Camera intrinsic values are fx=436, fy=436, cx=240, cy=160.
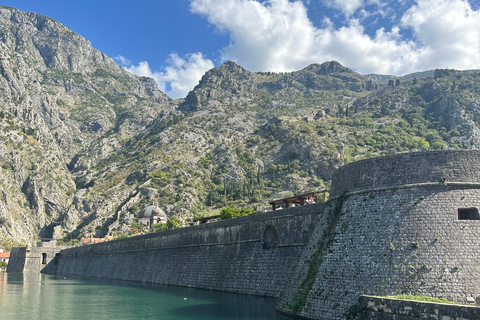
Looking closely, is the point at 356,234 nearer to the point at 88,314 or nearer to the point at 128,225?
the point at 88,314

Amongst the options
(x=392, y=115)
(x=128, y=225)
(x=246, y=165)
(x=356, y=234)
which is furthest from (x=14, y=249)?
(x=392, y=115)

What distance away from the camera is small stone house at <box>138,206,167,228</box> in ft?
357

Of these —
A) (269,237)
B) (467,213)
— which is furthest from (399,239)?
(269,237)

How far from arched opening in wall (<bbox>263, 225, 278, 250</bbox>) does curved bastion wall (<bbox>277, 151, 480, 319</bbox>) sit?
1000 cm

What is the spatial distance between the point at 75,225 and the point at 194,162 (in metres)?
43.4

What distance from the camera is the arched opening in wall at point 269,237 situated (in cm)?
3325

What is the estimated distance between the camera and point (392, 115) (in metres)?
163

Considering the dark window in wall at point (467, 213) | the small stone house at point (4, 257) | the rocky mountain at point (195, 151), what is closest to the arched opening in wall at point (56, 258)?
the rocky mountain at point (195, 151)

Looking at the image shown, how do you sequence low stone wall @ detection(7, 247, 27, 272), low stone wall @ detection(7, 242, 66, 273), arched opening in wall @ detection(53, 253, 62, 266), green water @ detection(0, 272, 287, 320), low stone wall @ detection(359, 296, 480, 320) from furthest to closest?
arched opening in wall @ detection(53, 253, 62, 266) < low stone wall @ detection(7, 247, 27, 272) < low stone wall @ detection(7, 242, 66, 273) < green water @ detection(0, 272, 287, 320) < low stone wall @ detection(359, 296, 480, 320)

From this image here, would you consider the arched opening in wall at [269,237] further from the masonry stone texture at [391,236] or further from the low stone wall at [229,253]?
the masonry stone texture at [391,236]

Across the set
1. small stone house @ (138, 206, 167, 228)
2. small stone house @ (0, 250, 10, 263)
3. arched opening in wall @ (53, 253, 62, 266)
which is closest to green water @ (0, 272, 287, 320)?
arched opening in wall @ (53, 253, 62, 266)

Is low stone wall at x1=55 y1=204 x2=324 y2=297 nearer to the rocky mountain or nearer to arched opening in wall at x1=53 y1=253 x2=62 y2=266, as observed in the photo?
arched opening in wall at x1=53 y1=253 x2=62 y2=266

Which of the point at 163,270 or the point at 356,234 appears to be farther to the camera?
the point at 163,270

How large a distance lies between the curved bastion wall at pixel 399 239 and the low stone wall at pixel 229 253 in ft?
21.0
